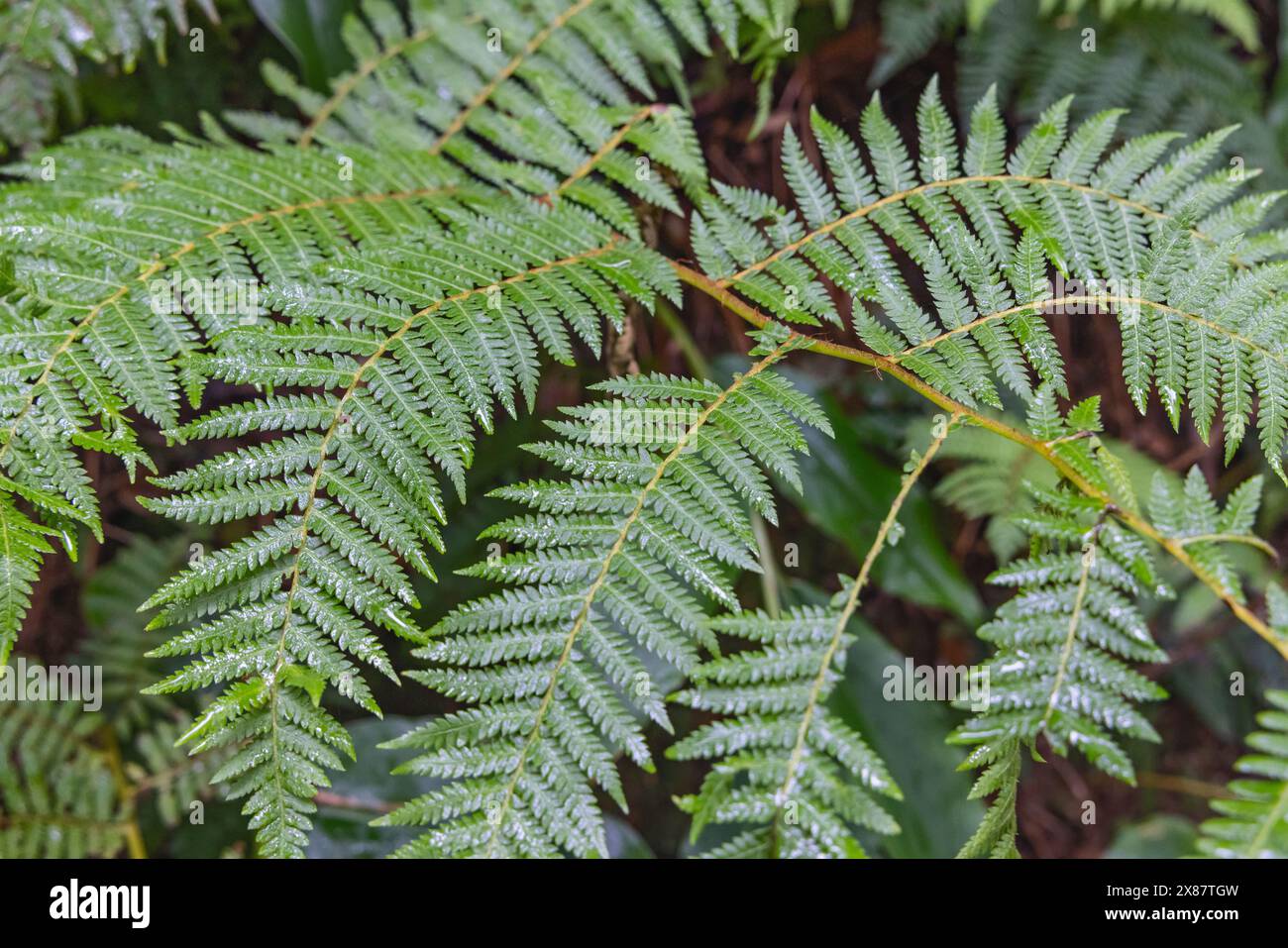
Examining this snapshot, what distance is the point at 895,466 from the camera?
2812 millimetres

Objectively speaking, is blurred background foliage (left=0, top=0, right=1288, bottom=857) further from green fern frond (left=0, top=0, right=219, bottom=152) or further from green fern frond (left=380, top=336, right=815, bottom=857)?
green fern frond (left=380, top=336, right=815, bottom=857)

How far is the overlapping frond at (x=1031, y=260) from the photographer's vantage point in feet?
4.71

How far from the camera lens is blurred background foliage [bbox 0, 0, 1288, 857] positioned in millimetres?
2178

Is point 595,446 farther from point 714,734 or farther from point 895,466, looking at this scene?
point 895,466

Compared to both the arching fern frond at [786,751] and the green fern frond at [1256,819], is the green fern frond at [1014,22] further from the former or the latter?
the green fern frond at [1256,819]

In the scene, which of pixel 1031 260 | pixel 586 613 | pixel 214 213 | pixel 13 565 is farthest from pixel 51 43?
pixel 1031 260

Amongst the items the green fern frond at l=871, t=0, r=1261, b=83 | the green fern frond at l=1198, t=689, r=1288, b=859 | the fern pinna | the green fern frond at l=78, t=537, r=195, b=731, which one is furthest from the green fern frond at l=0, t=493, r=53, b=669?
the green fern frond at l=871, t=0, r=1261, b=83

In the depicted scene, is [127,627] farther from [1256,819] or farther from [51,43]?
[1256,819]

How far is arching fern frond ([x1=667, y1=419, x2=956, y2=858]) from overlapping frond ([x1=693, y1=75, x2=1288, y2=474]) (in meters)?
0.48

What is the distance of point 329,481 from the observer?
1302 millimetres

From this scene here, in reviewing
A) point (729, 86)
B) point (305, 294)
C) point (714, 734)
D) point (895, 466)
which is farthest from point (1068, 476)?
point (729, 86)

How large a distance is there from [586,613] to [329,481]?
0.41 m

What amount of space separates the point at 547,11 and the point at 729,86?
84 centimetres
